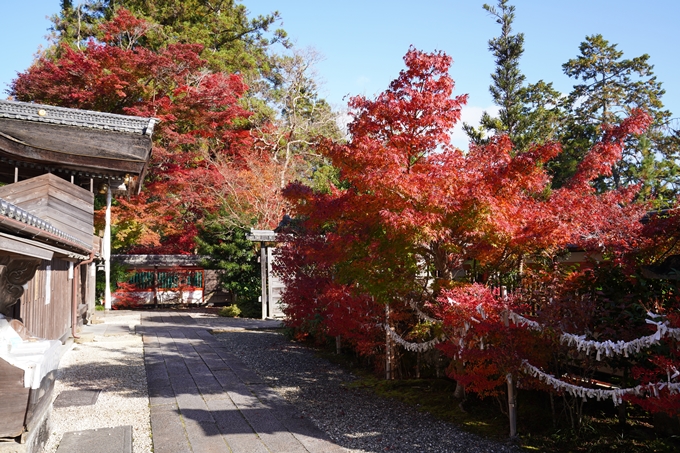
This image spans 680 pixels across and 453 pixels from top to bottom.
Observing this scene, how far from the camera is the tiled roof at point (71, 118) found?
10641mm

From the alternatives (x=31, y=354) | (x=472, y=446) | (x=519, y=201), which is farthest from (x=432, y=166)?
(x=31, y=354)

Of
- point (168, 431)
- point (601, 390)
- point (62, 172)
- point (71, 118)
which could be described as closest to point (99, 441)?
point (168, 431)

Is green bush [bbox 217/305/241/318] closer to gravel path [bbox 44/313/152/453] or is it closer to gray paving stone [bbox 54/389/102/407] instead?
gravel path [bbox 44/313/152/453]

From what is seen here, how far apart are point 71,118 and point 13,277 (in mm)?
7908

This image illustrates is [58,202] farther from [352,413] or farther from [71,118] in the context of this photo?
[352,413]

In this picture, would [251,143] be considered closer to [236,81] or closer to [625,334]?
[236,81]

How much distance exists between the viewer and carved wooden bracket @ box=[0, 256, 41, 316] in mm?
4289

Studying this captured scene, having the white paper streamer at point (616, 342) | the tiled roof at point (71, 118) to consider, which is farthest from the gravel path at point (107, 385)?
the tiled roof at point (71, 118)

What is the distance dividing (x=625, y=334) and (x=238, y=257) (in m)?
16.6

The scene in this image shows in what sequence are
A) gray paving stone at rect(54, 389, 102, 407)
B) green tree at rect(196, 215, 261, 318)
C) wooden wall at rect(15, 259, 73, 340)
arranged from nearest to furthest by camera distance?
gray paving stone at rect(54, 389, 102, 407)
wooden wall at rect(15, 259, 73, 340)
green tree at rect(196, 215, 261, 318)

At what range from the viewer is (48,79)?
19.9 m

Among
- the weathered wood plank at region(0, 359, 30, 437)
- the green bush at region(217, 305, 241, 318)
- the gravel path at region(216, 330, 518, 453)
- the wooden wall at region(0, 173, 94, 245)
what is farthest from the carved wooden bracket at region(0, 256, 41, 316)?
the green bush at region(217, 305, 241, 318)

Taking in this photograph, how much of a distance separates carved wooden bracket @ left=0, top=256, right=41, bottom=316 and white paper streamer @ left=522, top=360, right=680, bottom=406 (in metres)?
4.79

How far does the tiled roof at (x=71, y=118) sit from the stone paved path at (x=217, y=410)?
5.12 metres
